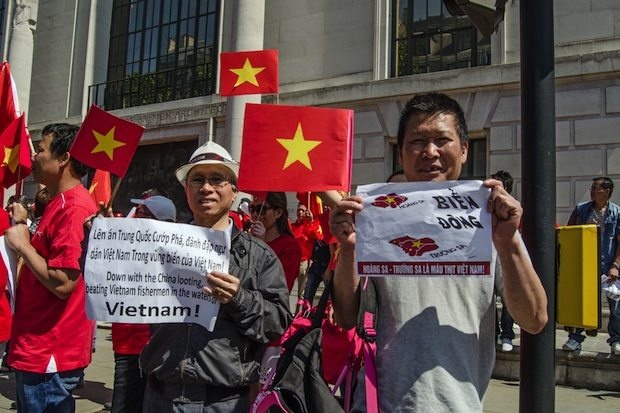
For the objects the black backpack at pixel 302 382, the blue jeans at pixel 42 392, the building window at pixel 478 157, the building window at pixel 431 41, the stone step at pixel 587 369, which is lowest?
the stone step at pixel 587 369

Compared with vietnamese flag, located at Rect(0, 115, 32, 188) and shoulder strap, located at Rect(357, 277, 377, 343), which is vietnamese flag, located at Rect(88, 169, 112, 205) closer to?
vietnamese flag, located at Rect(0, 115, 32, 188)

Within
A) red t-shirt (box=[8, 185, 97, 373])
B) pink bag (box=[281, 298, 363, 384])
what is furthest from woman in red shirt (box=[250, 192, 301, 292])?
red t-shirt (box=[8, 185, 97, 373])

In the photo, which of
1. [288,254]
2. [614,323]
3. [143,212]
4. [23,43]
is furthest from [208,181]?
[23,43]

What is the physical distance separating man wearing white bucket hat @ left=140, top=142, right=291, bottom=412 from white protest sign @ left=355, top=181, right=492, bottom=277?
696 mm

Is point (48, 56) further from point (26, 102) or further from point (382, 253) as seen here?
point (382, 253)

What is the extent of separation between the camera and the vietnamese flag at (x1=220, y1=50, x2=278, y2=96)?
18.3 ft

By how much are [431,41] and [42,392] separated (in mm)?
11562

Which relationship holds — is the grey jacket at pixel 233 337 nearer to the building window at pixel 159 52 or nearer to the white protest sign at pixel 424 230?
the white protest sign at pixel 424 230

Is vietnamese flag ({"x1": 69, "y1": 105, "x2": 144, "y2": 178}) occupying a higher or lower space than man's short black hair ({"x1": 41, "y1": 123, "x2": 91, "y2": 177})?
higher

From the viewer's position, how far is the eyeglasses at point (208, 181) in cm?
267

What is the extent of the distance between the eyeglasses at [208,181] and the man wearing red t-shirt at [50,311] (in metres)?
0.73

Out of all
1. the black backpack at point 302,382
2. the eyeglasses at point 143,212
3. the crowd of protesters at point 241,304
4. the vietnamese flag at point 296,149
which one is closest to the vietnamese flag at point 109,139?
the eyeglasses at point 143,212

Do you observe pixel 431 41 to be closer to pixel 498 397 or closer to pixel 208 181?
pixel 498 397

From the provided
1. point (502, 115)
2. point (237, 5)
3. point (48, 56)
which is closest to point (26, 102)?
point (48, 56)
